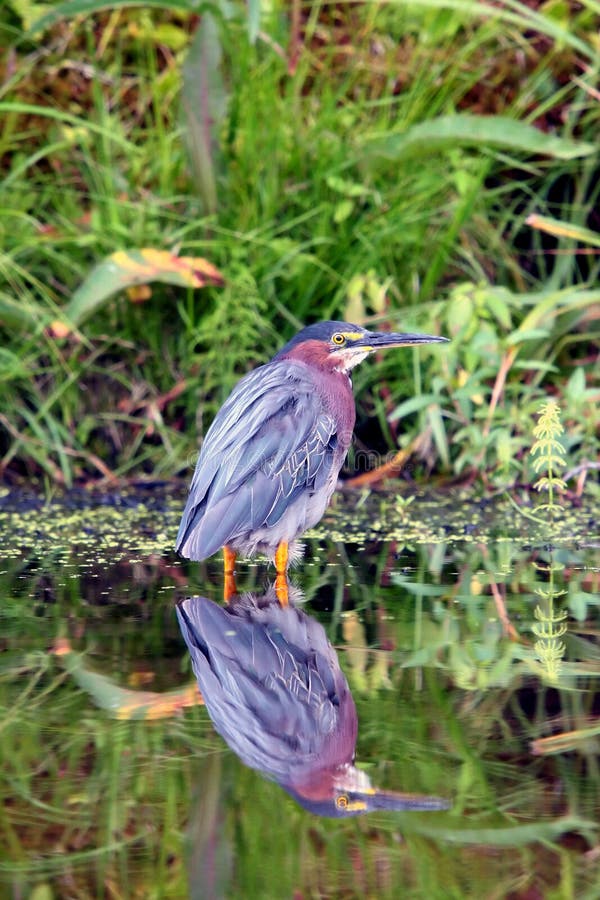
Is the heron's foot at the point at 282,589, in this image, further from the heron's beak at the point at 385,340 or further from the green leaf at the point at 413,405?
the green leaf at the point at 413,405

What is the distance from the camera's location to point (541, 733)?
3.00 m

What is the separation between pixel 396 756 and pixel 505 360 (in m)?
3.27

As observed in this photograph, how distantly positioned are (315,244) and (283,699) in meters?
3.35

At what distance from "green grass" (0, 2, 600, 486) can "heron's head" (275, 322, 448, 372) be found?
26.2 inches

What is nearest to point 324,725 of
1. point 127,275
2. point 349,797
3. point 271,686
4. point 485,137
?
point 271,686

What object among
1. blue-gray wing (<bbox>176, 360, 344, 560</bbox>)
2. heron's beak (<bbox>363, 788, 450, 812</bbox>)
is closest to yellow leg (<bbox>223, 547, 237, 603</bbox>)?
blue-gray wing (<bbox>176, 360, 344, 560</bbox>)

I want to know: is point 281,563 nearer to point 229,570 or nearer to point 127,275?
point 229,570

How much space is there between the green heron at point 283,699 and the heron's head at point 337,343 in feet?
3.57

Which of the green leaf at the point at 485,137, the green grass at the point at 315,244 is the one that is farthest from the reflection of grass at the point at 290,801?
the green leaf at the point at 485,137

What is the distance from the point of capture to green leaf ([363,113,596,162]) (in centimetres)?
590

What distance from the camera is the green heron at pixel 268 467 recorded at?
15.0ft

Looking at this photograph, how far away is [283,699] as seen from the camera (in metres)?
3.36

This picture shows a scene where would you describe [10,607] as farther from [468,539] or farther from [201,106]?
[201,106]

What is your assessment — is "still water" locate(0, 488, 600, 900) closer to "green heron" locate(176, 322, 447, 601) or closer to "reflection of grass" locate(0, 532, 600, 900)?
"reflection of grass" locate(0, 532, 600, 900)
